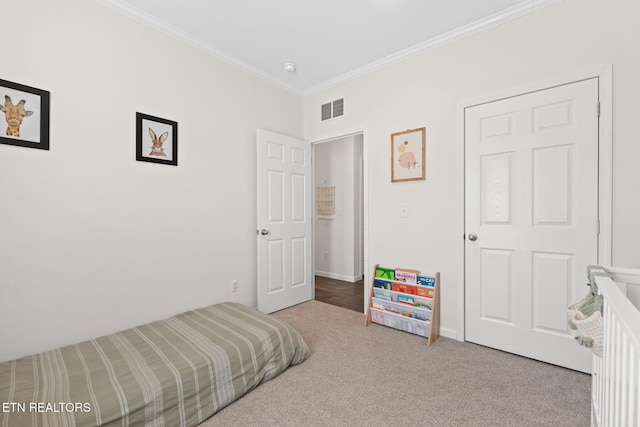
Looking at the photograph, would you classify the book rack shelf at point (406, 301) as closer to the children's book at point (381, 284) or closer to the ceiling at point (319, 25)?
the children's book at point (381, 284)

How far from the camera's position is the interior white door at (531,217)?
194cm

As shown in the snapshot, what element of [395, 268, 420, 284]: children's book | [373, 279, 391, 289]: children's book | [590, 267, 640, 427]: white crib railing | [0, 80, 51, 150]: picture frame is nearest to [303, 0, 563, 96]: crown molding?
[590, 267, 640, 427]: white crib railing

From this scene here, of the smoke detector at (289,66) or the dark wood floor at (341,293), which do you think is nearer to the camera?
the smoke detector at (289,66)

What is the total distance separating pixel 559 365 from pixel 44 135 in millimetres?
3852

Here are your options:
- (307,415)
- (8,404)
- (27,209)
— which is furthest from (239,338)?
(27,209)

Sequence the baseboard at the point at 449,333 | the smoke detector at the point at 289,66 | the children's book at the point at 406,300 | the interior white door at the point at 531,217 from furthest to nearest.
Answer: the smoke detector at the point at 289,66 → the children's book at the point at 406,300 → the baseboard at the point at 449,333 → the interior white door at the point at 531,217

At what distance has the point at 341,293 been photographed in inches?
156

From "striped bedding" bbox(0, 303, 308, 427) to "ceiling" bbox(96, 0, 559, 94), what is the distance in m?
2.40

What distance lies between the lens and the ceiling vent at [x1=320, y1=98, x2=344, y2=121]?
10.7 feet

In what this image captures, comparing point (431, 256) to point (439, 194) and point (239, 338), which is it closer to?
point (439, 194)

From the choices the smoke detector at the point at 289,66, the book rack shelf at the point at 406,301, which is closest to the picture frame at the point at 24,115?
the smoke detector at the point at 289,66

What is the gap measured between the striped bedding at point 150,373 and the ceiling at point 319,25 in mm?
2401

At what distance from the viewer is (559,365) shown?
2.03m

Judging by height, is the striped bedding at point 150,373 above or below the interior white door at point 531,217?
below
